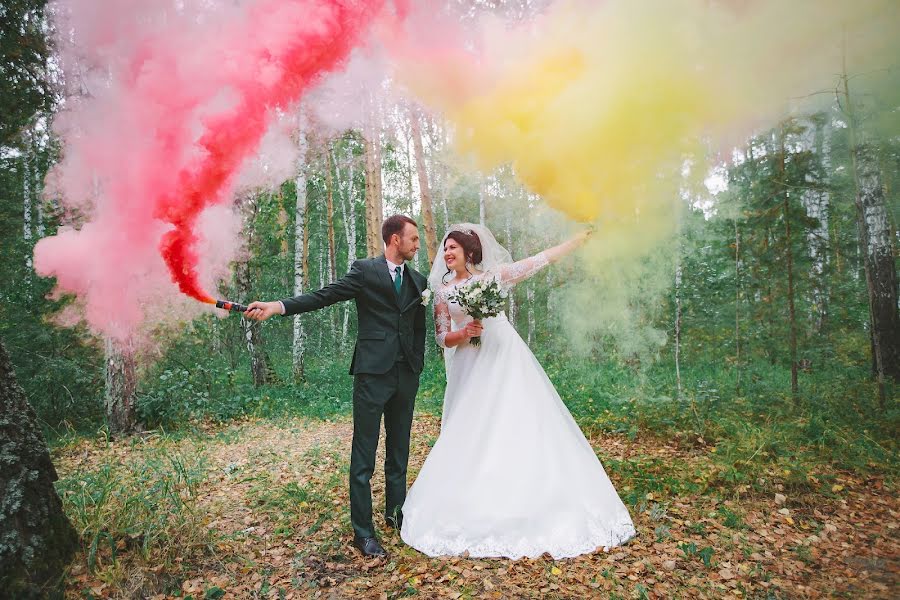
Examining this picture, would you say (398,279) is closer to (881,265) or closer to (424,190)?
(424,190)

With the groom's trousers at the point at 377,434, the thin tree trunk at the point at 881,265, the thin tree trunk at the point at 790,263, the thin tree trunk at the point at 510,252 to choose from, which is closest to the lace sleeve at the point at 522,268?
the groom's trousers at the point at 377,434

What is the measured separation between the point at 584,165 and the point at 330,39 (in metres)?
3.57

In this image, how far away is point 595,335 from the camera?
11953mm

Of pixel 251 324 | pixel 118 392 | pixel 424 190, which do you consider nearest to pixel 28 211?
pixel 251 324

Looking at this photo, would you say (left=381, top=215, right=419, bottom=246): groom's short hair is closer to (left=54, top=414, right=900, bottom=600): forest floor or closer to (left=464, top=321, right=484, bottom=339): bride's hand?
(left=464, top=321, right=484, bottom=339): bride's hand

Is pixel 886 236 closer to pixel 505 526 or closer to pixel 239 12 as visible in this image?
pixel 505 526

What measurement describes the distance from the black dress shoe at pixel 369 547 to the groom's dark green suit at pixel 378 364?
5 centimetres

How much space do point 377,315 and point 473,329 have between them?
2.98ft

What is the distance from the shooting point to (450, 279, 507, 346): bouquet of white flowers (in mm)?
4258

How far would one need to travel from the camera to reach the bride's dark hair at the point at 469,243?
185 inches

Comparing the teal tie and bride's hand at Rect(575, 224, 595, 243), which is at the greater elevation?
bride's hand at Rect(575, 224, 595, 243)

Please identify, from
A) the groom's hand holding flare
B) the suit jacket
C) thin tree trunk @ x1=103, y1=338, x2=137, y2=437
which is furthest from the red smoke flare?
thin tree trunk @ x1=103, y1=338, x2=137, y2=437

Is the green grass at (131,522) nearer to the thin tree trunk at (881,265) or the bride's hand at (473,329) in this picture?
the bride's hand at (473,329)

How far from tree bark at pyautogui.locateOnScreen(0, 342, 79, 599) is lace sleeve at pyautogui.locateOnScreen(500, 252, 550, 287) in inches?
151
